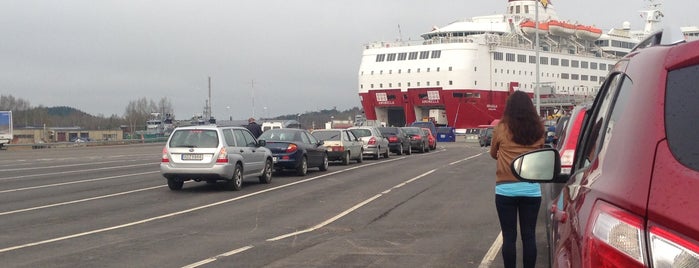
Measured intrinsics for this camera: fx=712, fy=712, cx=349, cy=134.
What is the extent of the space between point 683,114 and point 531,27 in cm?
6990

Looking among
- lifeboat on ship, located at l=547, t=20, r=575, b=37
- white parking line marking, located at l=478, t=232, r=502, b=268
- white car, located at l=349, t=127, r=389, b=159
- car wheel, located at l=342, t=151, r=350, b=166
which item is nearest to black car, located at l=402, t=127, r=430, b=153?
white car, located at l=349, t=127, r=389, b=159

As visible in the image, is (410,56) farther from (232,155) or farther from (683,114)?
(683,114)

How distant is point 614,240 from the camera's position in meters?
2.06

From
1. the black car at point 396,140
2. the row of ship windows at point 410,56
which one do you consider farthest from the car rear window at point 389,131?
the row of ship windows at point 410,56

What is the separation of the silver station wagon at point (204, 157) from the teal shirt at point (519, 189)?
10.8m

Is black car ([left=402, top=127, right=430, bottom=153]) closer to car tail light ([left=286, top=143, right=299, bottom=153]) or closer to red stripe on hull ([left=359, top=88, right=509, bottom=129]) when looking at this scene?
car tail light ([left=286, top=143, right=299, bottom=153])

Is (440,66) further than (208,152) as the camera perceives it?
Yes

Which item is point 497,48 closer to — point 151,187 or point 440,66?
point 440,66

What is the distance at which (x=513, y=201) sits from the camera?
224 inches

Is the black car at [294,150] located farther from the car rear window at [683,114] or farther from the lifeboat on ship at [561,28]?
the lifeboat on ship at [561,28]

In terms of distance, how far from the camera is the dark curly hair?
18.8ft

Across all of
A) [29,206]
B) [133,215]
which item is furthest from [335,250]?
[29,206]

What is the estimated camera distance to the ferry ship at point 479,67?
64000 mm

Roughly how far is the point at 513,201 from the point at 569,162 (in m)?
2.88
